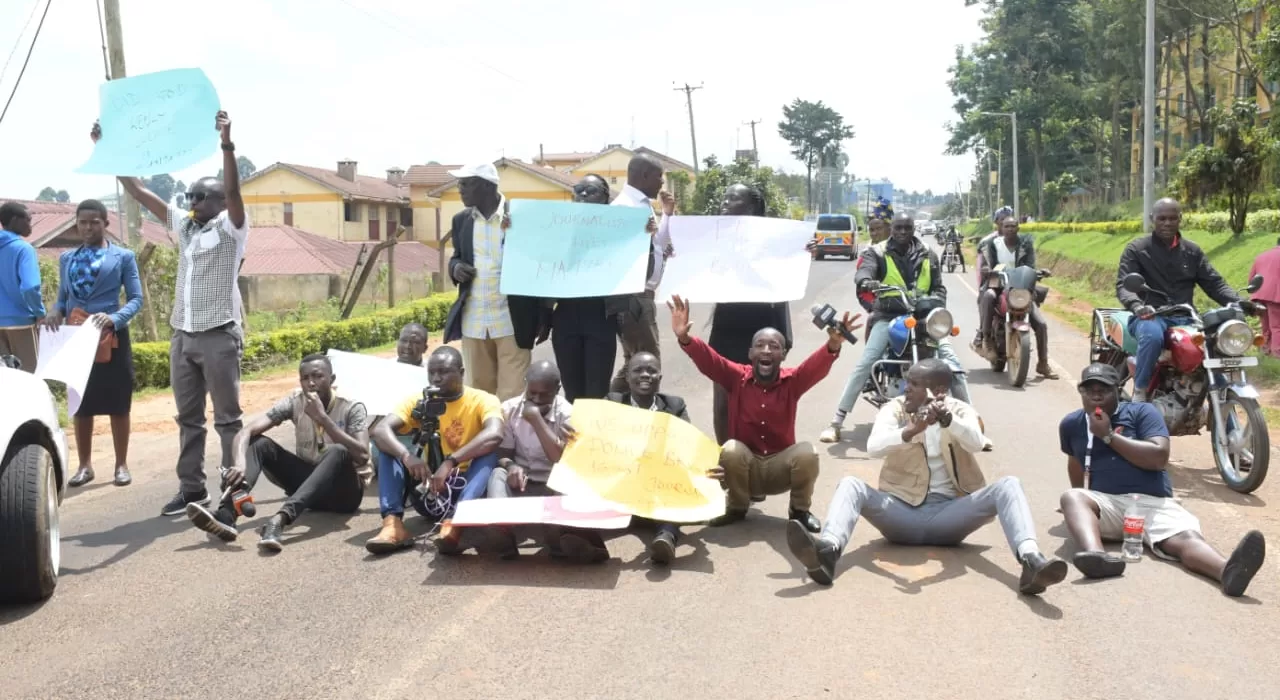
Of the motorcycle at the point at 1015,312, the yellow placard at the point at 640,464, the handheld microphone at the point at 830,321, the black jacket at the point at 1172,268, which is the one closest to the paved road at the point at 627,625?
the yellow placard at the point at 640,464

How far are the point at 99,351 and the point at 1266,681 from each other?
670cm

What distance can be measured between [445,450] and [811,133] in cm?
10674

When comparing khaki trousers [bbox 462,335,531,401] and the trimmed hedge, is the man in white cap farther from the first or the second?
the trimmed hedge

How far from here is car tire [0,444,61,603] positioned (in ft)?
16.0

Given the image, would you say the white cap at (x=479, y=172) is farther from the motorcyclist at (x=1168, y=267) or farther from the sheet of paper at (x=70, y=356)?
the motorcyclist at (x=1168, y=267)

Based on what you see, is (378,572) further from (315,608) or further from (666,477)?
(666,477)

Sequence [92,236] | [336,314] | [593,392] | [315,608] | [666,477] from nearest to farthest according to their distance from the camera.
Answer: [315,608], [666,477], [593,392], [92,236], [336,314]

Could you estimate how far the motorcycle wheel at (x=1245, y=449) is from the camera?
682 cm

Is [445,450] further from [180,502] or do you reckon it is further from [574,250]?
[180,502]

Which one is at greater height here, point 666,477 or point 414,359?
point 414,359

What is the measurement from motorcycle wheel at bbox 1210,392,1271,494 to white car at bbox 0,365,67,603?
21.8 feet

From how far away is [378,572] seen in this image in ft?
18.2

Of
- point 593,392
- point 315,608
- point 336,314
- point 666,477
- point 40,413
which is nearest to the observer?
point 315,608

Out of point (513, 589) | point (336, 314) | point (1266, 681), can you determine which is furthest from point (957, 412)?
point (336, 314)
